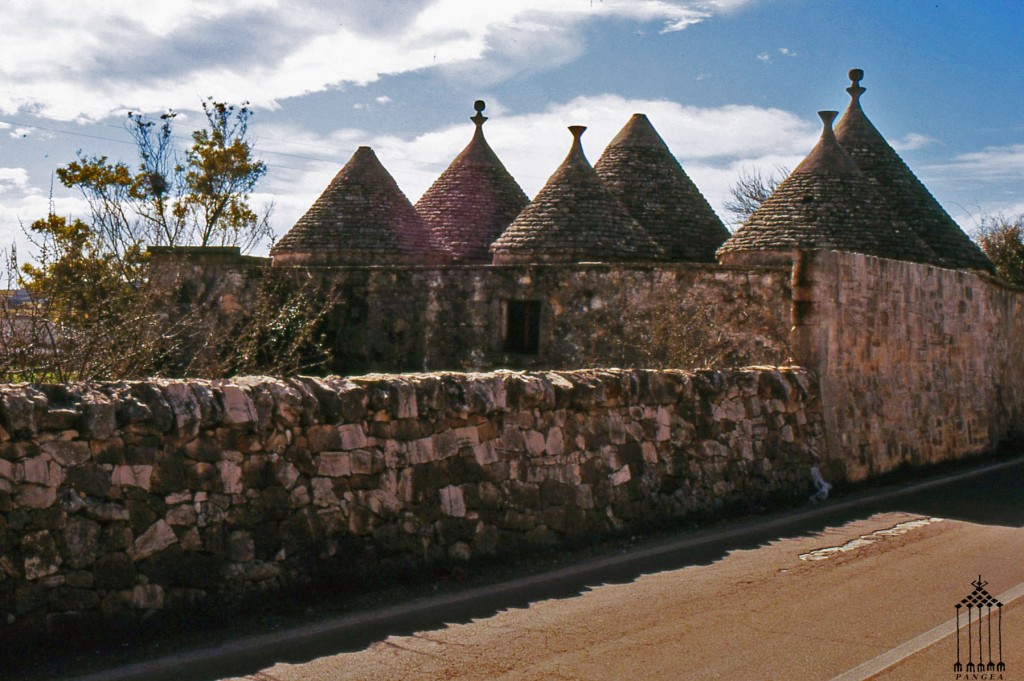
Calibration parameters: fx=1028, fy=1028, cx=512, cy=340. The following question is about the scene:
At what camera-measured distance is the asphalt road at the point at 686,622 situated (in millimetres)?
5055

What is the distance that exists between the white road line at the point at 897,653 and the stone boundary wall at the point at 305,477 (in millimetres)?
2836

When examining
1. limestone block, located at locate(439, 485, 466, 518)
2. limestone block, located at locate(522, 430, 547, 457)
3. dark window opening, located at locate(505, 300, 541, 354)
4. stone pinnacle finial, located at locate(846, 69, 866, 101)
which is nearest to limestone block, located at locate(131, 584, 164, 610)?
limestone block, located at locate(439, 485, 466, 518)

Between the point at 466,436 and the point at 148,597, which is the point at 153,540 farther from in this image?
the point at 466,436

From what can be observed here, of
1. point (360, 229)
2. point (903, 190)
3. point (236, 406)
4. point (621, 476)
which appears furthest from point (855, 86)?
point (236, 406)

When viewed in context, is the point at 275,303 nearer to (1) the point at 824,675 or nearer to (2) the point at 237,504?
(2) the point at 237,504

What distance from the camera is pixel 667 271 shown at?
1577cm

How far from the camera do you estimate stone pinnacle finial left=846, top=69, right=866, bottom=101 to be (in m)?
27.3

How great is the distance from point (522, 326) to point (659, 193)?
31.8 feet

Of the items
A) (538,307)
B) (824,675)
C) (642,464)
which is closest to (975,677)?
(824,675)

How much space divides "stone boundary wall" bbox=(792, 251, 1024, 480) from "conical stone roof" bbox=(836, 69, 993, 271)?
5947 mm

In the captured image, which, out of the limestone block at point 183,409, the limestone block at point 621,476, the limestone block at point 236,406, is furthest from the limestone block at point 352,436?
the limestone block at point 621,476

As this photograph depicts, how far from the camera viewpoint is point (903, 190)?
25.9 m

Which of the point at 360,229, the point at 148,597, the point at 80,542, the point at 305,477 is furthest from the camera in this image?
the point at 360,229

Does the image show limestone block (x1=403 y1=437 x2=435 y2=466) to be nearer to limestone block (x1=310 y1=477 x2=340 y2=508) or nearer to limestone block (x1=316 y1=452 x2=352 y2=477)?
limestone block (x1=316 y1=452 x2=352 y2=477)
